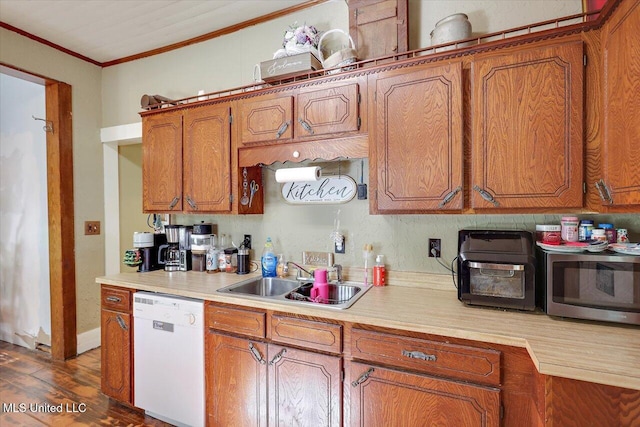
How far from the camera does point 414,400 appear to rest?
4.38 ft

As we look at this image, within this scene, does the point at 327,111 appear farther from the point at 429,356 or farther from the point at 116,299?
the point at 116,299

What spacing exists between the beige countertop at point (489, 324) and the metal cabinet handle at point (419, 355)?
10cm

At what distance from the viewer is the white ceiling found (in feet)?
7.12

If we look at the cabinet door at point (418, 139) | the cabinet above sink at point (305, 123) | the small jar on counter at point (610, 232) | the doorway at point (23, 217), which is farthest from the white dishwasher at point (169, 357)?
the small jar on counter at point (610, 232)

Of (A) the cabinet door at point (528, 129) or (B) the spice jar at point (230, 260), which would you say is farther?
(B) the spice jar at point (230, 260)

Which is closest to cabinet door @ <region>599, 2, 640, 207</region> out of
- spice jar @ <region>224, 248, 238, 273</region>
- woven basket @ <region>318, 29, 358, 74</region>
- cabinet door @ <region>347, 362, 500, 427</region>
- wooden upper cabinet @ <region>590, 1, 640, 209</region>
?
wooden upper cabinet @ <region>590, 1, 640, 209</region>

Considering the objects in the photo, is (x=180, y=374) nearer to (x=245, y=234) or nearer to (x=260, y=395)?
(x=260, y=395)

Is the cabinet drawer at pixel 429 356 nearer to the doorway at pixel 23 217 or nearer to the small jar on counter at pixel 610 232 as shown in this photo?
the small jar on counter at pixel 610 232

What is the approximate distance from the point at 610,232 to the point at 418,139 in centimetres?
94

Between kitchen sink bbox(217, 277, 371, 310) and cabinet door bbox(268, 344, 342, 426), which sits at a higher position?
kitchen sink bbox(217, 277, 371, 310)

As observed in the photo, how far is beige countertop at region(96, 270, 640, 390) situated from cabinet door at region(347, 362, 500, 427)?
213 millimetres

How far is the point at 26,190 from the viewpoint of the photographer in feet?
9.95

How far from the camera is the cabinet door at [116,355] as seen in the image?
2.07 m

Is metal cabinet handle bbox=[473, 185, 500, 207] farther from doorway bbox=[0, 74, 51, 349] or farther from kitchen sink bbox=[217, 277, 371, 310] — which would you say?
doorway bbox=[0, 74, 51, 349]
